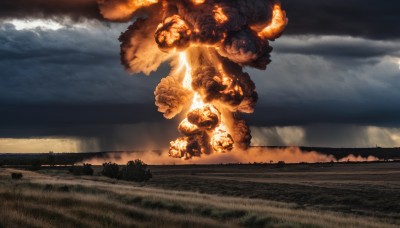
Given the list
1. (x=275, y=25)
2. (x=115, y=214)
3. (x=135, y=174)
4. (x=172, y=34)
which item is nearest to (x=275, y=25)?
(x=275, y=25)

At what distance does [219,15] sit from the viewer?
119375 mm

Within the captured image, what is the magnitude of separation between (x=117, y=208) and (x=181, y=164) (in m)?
129

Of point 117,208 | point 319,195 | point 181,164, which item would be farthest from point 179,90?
point 117,208

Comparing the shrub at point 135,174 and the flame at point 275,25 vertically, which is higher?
the flame at point 275,25

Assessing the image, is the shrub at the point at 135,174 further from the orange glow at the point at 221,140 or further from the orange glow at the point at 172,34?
the orange glow at the point at 221,140

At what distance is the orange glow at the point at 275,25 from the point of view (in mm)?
127875

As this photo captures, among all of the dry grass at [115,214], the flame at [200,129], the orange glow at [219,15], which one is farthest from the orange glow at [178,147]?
the dry grass at [115,214]

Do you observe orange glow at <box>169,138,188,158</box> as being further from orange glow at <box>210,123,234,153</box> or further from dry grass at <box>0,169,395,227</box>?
dry grass at <box>0,169,395,227</box>

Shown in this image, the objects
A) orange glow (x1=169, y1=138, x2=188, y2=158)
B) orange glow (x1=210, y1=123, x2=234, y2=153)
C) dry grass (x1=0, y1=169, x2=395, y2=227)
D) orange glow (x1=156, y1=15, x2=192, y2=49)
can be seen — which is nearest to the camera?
dry grass (x1=0, y1=169, x2=395, y2=227)

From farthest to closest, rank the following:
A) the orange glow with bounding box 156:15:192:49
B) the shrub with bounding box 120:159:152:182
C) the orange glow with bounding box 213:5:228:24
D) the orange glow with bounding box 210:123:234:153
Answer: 1. the orange glow with bounding box 210:123:234:153
2. the orange glow with bounding box 213:5:228:24
3. the orange glow with bounding box 156:15:192:49
4. the shrub with bounding box 120:159:152:182

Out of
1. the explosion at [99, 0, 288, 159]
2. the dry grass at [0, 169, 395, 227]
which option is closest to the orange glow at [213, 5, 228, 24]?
the explosion at [99, 0, 288, 159]

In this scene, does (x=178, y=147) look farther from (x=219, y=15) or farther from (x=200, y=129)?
(x=219, y=15)

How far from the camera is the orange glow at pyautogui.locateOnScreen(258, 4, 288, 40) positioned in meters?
128

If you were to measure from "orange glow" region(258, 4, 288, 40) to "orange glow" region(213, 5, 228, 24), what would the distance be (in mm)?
11888
